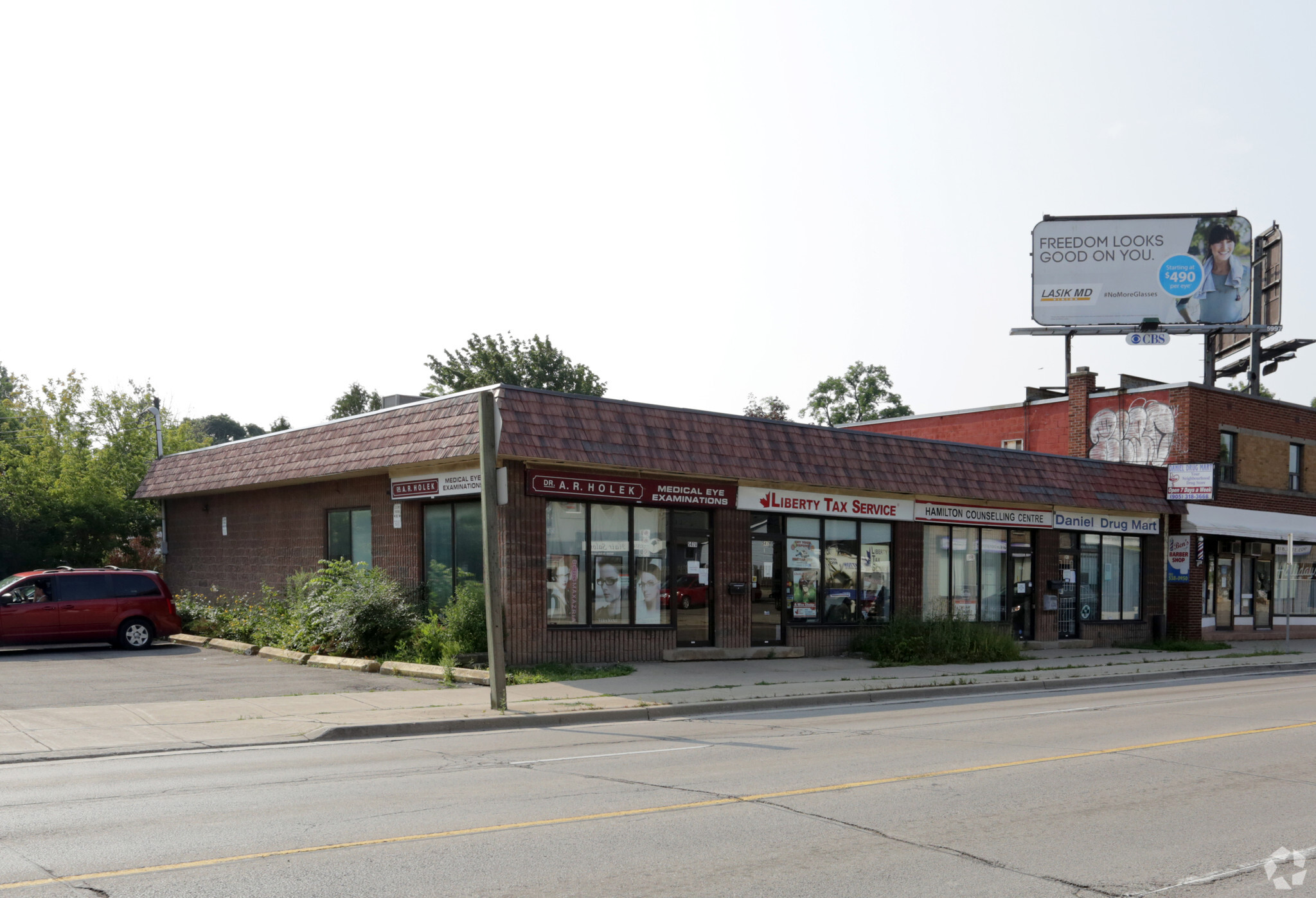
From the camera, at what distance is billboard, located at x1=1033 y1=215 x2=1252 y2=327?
3606 cm

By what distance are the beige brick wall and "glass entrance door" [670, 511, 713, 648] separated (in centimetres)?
2005

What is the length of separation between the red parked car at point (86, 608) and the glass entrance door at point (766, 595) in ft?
40.5

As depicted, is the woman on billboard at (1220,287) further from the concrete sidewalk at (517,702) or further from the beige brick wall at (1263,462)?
the concrete sidewalk at (517,702)

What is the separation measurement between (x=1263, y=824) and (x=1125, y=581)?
23485mm

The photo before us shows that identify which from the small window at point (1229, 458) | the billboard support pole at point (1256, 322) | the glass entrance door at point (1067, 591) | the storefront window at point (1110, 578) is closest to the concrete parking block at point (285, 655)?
the glass entrance door at point (1067, 591)

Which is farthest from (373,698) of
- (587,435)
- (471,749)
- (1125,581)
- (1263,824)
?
(1125,581)

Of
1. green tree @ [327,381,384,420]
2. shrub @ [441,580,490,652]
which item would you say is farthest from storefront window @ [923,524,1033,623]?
green tree @ [327,381,384,420]

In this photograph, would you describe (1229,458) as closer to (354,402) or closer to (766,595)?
(766,595)

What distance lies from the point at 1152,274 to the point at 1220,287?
2234 millimetres

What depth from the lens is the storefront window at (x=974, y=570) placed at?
25.2 metres

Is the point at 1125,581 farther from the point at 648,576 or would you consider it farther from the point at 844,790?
the point at 844,790

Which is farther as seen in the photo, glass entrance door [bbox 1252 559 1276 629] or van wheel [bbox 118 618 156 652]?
glass entrance door [bbox 1252 559 1276 629]

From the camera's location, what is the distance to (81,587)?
22.1 m

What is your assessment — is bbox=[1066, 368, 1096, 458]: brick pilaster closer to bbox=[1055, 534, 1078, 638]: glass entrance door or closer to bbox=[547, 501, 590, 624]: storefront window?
bbox=[1055, 534, 1078, 638]: glass entrance door
